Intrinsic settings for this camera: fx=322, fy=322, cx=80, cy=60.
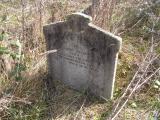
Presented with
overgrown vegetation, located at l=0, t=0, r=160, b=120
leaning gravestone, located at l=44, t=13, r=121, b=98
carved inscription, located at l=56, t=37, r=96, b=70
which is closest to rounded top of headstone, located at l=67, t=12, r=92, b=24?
leaning gravestone, located at l=44, t=13, r=121, b=98

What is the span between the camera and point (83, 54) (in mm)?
3129

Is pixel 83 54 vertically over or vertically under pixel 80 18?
under

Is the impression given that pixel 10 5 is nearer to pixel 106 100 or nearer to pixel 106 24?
pixel 106 24

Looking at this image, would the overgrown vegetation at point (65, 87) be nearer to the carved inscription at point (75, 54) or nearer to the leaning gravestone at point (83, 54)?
the leaning gravestone at point (83, 54)

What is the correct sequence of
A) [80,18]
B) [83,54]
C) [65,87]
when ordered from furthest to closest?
[65,87], [83,54], [80,18]

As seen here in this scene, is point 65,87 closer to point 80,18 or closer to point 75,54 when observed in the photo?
point 75,54

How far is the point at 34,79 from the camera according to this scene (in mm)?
3314

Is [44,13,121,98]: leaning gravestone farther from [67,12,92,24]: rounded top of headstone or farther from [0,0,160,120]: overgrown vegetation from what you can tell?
[0,0,160,120]: overgrown vegetation

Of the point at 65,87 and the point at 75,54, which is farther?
the point at 65,87

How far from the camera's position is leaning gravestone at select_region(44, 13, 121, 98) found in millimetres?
2916

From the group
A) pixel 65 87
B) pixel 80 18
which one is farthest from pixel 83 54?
pixel 65 87

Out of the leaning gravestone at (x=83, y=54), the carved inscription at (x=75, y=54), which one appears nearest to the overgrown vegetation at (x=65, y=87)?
the leaning gravestone at (x=83, y=54)

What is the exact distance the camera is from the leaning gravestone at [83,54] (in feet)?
9.57

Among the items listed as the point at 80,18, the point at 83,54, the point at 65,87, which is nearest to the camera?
the point at 80,18
